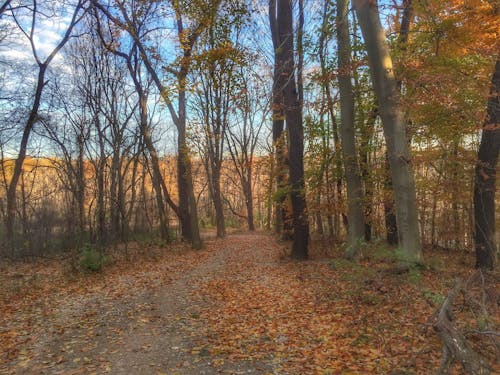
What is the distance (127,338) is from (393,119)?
6478mm

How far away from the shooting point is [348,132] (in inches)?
417

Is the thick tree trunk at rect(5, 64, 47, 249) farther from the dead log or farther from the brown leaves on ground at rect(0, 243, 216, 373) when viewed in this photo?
the dead log

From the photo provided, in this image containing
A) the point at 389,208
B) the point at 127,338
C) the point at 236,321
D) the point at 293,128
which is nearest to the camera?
the point at 127,338

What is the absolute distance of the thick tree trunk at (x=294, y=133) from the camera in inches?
441

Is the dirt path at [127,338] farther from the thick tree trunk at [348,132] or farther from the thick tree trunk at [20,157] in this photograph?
the thick tree trunk at [20,157]

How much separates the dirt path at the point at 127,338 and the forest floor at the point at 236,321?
18mm

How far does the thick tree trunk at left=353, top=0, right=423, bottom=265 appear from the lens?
7660 mm

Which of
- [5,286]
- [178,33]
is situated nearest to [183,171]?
[178,33]

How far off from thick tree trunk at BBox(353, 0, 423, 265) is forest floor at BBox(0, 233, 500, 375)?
1.00 m

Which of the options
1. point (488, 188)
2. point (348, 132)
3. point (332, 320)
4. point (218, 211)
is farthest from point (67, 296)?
point (218, 211)

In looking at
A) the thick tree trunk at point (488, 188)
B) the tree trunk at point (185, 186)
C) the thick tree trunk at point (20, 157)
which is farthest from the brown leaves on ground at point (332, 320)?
the thick tree trunk at point (20, 157)

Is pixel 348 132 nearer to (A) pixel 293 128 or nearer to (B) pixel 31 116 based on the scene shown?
(A) pixel 293 128

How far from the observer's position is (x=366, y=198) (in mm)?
11914

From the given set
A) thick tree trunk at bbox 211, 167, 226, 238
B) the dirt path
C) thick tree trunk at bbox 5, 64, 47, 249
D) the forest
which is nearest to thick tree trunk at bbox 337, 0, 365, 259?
the forest
